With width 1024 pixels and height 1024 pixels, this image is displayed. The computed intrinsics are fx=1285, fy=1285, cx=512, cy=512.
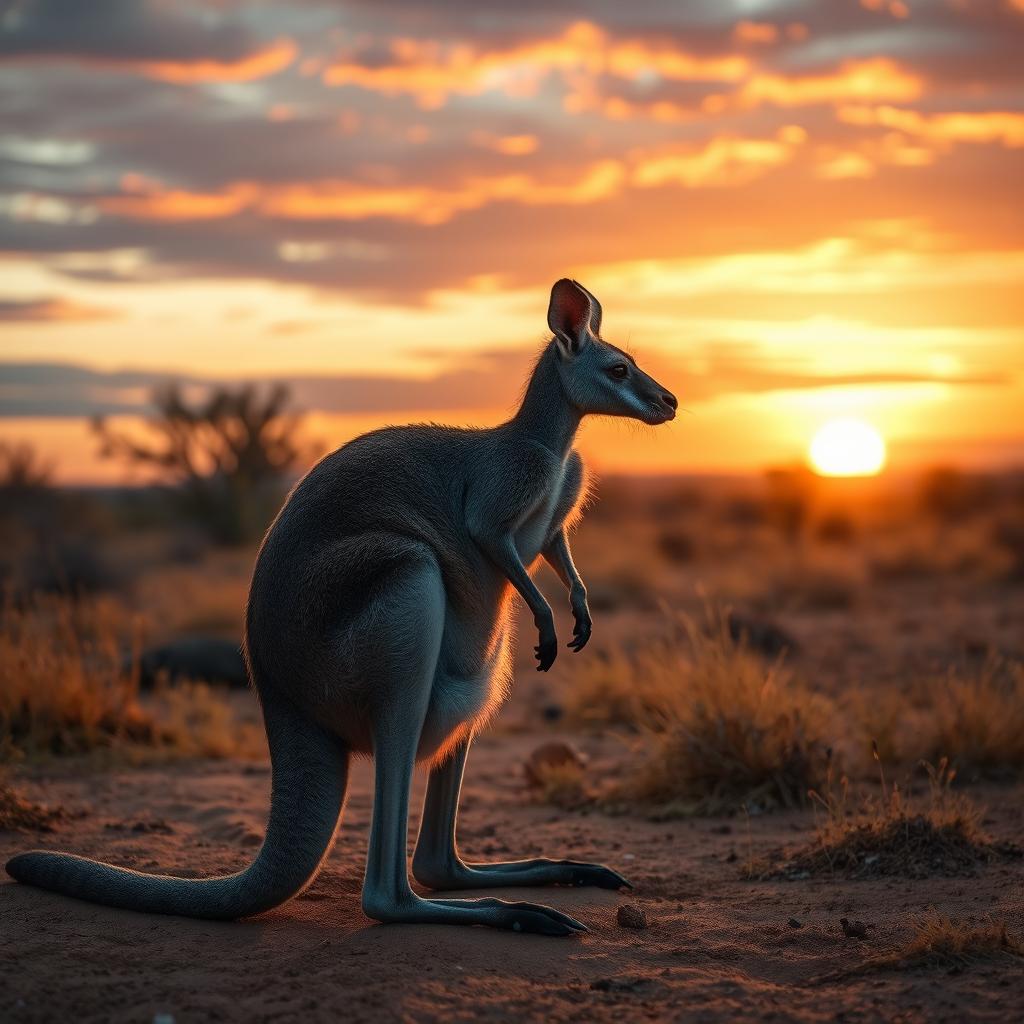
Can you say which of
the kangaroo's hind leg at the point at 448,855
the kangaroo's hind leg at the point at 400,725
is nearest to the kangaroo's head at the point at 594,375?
the kangaroo's hind leg at the point at 400,725

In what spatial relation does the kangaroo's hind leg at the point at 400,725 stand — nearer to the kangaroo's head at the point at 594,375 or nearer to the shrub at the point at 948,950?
the kangaroo's head at the point at 594,375

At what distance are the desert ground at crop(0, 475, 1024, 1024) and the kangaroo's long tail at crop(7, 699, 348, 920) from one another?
9 centimetres

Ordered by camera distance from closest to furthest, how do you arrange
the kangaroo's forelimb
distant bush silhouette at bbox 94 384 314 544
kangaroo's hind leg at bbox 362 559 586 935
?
kangaroo's hind leg at bbox 362 559 586 935 → the kangaroo's forelimb → distant bush silhouette at bbox 94 384 314 544

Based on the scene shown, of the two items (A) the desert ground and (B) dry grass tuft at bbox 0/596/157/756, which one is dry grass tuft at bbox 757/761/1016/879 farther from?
(B) dry grass tuft at bbox 0/596/157/756

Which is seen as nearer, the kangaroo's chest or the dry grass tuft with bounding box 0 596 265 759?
the kangaroo's chest

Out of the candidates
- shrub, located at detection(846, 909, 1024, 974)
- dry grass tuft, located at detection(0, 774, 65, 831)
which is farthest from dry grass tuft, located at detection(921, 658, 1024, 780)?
dry grass tuft, located at detection(0, 774, 65, 831)

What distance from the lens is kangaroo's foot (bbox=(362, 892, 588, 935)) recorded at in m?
5.68

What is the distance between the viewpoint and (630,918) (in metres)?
6.02

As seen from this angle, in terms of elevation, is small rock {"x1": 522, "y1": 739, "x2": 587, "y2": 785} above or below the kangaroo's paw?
below

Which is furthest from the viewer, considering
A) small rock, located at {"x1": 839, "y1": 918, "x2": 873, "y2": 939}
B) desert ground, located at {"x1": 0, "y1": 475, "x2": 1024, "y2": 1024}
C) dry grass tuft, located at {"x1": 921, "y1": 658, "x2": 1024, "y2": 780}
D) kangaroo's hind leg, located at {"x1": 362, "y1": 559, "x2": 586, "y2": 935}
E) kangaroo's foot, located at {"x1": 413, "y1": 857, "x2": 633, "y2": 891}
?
dry grass tuft, located at {"x1": 921, "y1": 658, "x2": 1024, "y2": 780}

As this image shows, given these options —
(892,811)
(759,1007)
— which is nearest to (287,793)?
(759,1007)

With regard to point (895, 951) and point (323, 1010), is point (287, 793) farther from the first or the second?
point (895, 951)

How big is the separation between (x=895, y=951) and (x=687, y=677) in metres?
4.44

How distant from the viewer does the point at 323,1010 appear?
482 cm
